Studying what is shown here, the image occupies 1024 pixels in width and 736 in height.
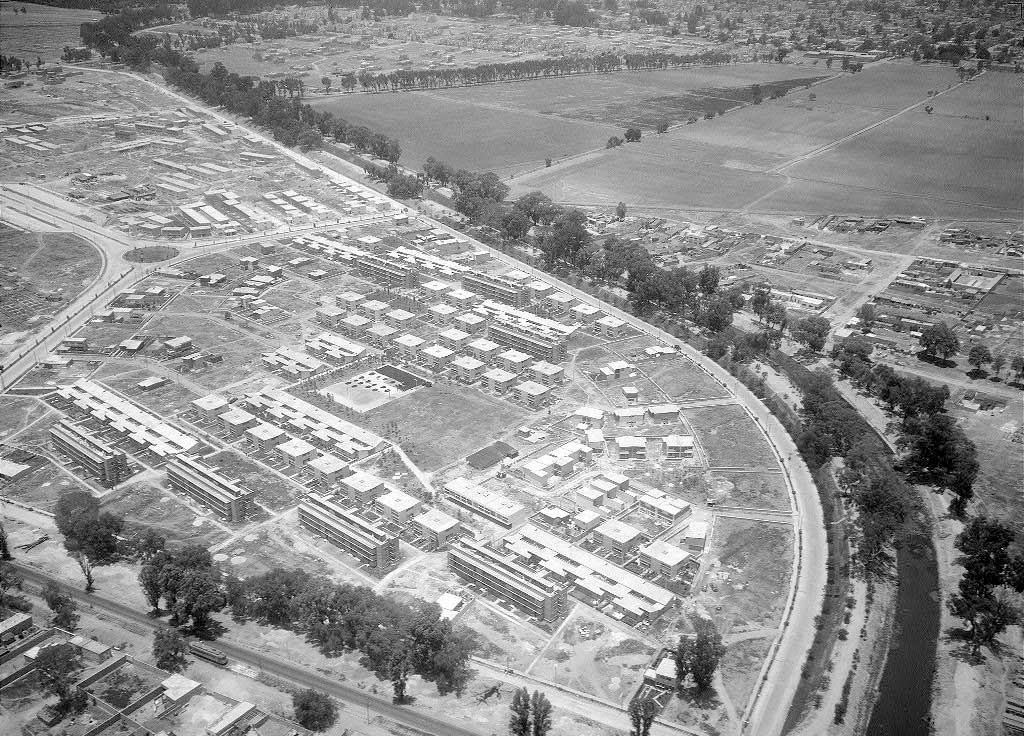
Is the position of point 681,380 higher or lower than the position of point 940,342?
lower

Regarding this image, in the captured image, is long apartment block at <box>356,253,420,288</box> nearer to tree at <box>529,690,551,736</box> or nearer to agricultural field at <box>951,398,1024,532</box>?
agricultural field at <box>951,398,1024,532</box>

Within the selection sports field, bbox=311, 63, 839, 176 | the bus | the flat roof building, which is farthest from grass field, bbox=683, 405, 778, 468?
sports field, bbox=311, 63, 839, 176

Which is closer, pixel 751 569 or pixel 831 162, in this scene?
pixel 751 569

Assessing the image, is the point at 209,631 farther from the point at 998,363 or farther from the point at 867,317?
the point at 998,363

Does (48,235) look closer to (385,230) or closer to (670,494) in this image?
(385,230)

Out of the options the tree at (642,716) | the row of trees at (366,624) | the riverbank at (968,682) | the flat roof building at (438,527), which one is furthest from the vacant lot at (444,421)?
the riverbank at (968,682)

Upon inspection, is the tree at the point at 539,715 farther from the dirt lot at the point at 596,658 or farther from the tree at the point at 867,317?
the tree at the point at 867,317

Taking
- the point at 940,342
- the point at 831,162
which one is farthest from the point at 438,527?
the point at 831,162
